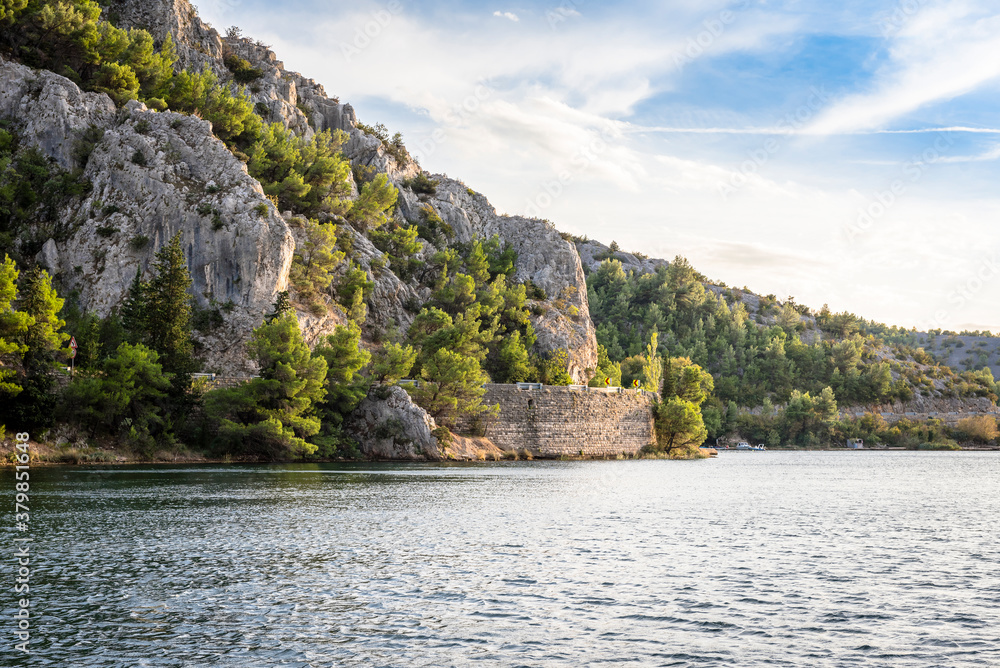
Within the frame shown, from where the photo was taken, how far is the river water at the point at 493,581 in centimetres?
1345

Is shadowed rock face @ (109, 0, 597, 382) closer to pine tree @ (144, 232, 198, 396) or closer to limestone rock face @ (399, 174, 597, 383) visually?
limestone rock face @ (399, 174, 597, 383)

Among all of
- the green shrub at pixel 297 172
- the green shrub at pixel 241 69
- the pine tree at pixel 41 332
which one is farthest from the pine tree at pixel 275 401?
the green shrub at pixel 241 69

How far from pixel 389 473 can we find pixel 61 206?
150ft

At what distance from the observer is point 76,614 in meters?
15.0

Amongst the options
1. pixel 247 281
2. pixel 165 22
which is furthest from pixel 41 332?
pixel 165 22

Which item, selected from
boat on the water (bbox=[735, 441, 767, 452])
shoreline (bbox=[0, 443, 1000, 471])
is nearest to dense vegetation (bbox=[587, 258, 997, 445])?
boat on the water (bbox=[735, 441, 767, 452])

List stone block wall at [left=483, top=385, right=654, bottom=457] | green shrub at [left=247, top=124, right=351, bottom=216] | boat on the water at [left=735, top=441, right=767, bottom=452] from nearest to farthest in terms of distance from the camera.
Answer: stone block wall at [left=483, top=385, right=654, bottom=457], green shrub at [left=247, top=124, right=351, bottom=216], boat on the water at [left=735, top=441, right=767, bottom=452]

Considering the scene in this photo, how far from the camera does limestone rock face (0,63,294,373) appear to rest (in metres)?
72.0

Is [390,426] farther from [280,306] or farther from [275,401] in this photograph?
[280,306]

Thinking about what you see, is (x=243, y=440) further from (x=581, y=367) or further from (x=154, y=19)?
(x=154, y=19)

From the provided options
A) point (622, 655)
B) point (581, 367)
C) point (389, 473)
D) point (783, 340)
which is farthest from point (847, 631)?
point (783, 340)

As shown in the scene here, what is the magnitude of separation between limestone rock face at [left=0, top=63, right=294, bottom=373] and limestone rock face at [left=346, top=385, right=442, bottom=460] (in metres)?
11.8

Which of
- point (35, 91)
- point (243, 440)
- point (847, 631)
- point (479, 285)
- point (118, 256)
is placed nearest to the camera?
point (847, 631)

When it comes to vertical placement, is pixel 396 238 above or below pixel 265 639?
above
